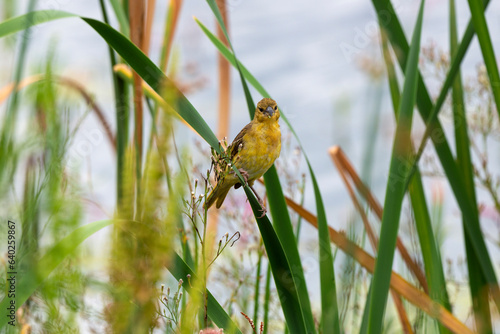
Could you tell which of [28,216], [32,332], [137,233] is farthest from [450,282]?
[137,233]

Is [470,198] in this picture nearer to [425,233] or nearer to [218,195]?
[425,233]

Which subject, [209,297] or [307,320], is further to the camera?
[307,320]

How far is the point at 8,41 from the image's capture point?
1.50m

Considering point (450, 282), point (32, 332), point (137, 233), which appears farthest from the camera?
point (450, 282)

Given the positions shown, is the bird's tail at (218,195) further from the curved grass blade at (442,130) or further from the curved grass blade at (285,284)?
the curved grass blade at (442,130)

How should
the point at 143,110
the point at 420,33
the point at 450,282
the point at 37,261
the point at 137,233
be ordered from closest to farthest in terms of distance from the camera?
the point at 137,233 < the point at 37,261 < the point at 420,33 < the point at 143,110 < the point at 450,282

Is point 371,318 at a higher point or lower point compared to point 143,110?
lower

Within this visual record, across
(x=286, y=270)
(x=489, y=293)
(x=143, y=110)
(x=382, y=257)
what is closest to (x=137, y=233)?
(x=286, y=270)

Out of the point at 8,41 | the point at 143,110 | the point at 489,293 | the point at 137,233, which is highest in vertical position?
the point at 143,110

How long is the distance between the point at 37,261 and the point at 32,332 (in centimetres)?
45

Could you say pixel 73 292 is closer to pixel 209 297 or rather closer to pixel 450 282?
pixel 209 297

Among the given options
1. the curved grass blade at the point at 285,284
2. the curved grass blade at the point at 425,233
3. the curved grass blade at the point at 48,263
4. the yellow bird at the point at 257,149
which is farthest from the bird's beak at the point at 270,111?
the curved grass blade at the point at 48,263

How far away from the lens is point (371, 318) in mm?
1453

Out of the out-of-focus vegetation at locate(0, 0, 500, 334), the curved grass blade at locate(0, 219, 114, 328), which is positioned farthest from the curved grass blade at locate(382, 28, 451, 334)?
the curved grass blade at locate(0, 219, 114, 328)
